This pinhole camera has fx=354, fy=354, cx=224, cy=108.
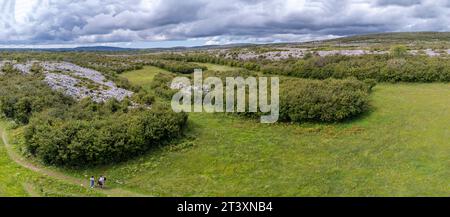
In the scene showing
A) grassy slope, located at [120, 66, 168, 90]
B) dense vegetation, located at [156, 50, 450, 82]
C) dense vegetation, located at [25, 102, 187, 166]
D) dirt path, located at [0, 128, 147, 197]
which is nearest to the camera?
dirt path, located at [0, 128, 147, 197]

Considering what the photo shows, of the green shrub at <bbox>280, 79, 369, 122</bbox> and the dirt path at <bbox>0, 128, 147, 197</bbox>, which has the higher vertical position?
the green shrub at <bbox>280, 79, 369, 122</bbox>

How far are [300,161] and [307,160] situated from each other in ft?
1.63

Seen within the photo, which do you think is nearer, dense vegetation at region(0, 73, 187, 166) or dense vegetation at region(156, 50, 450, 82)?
dense vegetation at region(0, 73, 187, 166)

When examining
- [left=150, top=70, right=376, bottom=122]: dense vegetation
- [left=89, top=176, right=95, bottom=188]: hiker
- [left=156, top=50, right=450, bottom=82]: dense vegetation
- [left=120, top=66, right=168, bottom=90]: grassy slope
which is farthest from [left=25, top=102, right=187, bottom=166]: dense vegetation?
[left=156, top=50, right=450, bottom=82]: dense vegetation

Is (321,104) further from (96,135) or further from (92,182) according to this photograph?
(92,182)

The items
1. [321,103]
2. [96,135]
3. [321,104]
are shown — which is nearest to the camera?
[96,135]

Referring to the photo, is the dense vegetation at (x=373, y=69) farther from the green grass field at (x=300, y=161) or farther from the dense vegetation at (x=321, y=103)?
the green grass field at (x=300, y=161)

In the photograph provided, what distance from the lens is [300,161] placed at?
2367cm

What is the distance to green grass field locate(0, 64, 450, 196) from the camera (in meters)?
20.5

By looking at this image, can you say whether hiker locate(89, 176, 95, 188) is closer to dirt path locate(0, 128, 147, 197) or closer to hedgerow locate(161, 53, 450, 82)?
dirt path locate(0, 128, 147, 197)

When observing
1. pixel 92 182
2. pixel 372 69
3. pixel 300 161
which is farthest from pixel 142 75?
pixel 300 161

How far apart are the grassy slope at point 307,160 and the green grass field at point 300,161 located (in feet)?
0.17

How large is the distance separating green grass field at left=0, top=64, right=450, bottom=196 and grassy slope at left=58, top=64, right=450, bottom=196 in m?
0.05

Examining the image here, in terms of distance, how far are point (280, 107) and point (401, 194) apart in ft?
45.9
